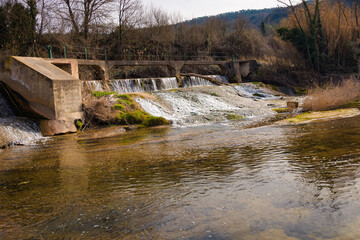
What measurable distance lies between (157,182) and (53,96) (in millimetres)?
7857

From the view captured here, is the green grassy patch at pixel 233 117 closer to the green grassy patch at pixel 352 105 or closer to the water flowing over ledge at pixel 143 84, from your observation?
the green grassy patch at pixel 352 105

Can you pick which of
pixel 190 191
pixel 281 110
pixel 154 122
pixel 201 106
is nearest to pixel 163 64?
pixel 201 106

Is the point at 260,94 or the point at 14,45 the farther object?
the point at 260,94

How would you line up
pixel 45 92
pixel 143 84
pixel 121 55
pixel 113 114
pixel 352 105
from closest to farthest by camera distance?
pixel 45 92, pixel 113 114, pixel 352 105, pixel 143 84, pixel 121 55

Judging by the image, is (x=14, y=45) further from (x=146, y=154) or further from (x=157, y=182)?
(x=157, y=182)

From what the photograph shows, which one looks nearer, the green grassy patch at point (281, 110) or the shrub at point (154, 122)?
the shrub at point (154, 122)

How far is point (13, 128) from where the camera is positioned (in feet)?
36.1

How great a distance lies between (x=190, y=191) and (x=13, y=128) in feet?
27.7

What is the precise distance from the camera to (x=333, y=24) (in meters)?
28.7

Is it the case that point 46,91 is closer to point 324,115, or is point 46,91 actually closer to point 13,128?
point 13,128

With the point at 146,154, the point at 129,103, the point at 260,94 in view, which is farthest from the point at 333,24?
the point at 146,154

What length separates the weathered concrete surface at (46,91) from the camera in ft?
38.7

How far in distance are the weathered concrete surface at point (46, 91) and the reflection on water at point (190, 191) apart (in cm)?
344

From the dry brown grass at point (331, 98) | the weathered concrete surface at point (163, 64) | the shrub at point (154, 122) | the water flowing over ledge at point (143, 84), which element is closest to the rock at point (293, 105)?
the dry brown grass at point (331, 98)
